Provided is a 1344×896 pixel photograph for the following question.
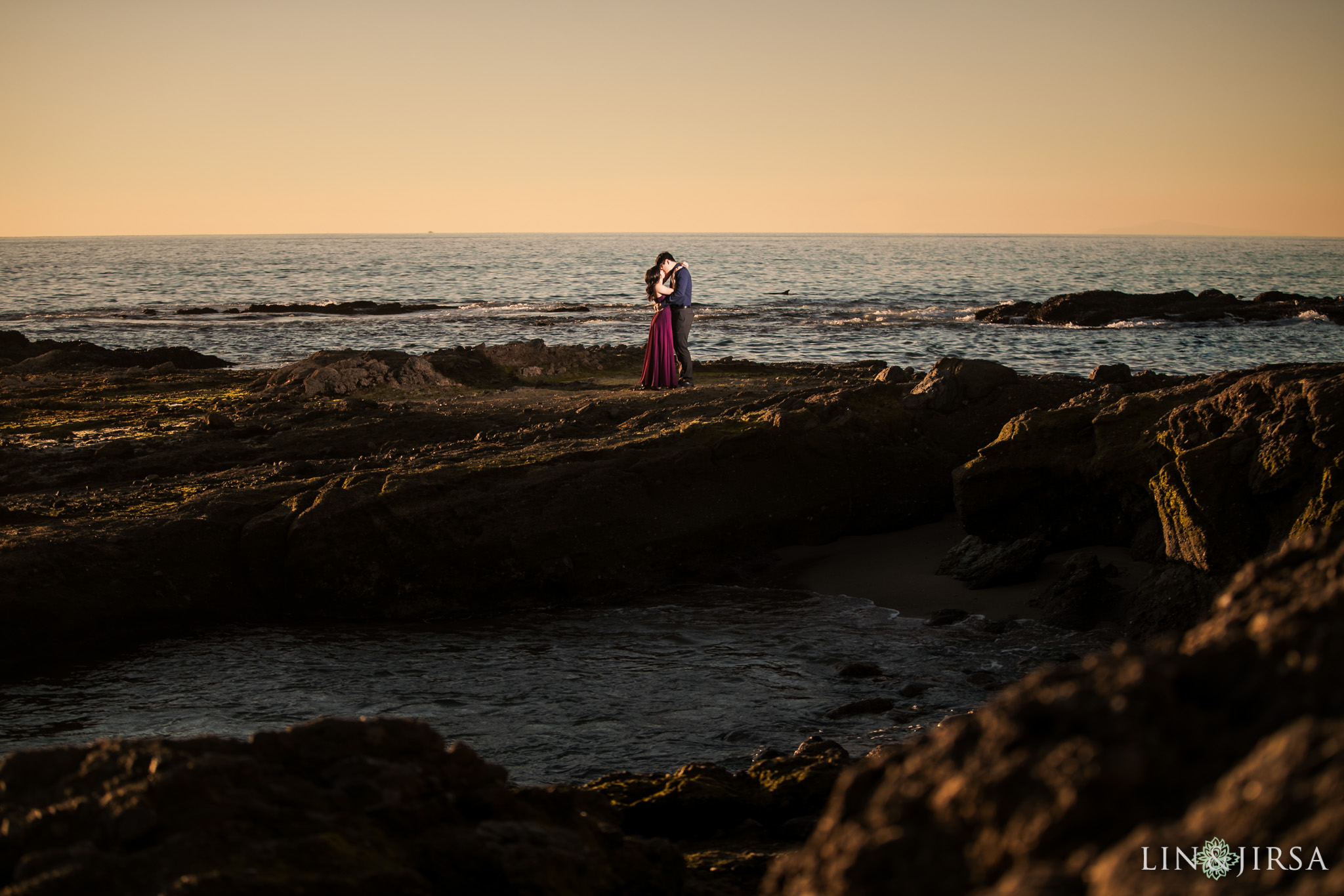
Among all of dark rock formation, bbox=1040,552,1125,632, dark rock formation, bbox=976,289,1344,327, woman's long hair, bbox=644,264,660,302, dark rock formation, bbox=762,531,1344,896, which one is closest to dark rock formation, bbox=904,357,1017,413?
dark rock formation, bbox=1040,552,1125,632

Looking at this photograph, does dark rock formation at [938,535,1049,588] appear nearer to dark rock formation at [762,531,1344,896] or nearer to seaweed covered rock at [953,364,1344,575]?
seaweed covered rock at [953,364,1344,575]

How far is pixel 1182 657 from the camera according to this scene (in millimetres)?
1849

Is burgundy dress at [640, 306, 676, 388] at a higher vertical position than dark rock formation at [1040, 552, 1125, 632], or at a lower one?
higher

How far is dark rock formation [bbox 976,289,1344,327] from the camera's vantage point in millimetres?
35625

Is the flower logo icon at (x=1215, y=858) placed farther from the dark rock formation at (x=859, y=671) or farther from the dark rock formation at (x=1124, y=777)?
the dark rock formation at (x=859, y=671)

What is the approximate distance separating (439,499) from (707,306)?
117 feet

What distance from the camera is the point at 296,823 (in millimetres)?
2557

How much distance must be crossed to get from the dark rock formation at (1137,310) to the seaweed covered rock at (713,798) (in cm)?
3364

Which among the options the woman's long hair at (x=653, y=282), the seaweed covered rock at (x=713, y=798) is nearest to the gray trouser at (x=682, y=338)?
the woman's long hair at (x=653, y=282)

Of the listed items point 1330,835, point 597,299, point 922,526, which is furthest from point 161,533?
point 597,299

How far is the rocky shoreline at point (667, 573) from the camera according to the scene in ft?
5.62

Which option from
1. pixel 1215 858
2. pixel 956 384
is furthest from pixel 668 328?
pixel 1215 858

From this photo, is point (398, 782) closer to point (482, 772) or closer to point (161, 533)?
point (482, 772)

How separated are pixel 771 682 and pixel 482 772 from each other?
344 cm
